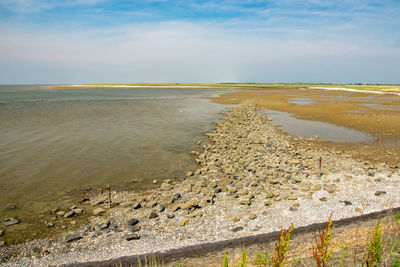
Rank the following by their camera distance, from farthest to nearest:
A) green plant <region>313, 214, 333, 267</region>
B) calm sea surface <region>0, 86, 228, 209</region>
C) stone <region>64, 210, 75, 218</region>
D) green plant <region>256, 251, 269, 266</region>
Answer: calm sea surface <region>0, 86, 228, 209</region> < stone <region>64, 210, 75, 218</region> < green plant <region>256, 251, 269, 266</region> < green plant <region>313, 214, 333, 267</region>

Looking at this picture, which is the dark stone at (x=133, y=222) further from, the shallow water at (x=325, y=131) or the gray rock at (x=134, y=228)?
the shallow water at (x=325, y=131)

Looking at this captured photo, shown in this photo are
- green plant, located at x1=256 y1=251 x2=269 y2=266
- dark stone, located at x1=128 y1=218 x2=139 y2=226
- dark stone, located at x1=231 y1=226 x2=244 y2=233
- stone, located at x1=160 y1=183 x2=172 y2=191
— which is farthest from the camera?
stone, located at x1=160 y1=183 x2=172 y2=191

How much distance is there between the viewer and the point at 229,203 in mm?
9992

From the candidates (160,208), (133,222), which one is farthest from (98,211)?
(160,208)

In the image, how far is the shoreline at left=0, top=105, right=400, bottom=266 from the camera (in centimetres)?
759

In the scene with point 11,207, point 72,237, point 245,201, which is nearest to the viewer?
point 72,237

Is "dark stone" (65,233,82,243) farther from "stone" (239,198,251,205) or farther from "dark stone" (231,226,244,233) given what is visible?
"stone" (239,198,251,205)

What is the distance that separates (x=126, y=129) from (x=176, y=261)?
881 inches

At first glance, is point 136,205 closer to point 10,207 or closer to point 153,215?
point 153,215


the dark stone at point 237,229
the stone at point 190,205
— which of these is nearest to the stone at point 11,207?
the stone at point 190,205

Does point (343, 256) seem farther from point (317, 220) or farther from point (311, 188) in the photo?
point (311, 188)

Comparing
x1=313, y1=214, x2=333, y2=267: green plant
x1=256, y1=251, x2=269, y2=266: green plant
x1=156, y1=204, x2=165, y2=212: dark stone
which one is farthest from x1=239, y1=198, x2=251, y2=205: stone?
x1=313, y1=214, x2=333, y2=267: green plant

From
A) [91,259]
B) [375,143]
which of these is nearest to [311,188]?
[91,259]

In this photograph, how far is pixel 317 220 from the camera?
8352 mm
